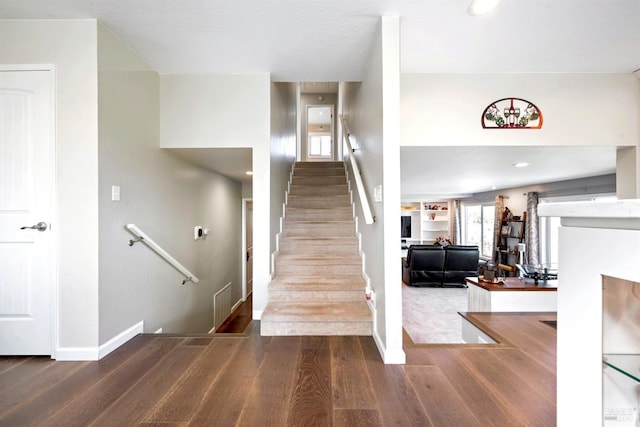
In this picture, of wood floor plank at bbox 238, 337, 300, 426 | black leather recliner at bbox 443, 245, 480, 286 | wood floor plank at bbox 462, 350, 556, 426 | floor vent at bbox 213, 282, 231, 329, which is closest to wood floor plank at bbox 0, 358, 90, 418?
wood floor plank at bbox 238, 337, 300, 426

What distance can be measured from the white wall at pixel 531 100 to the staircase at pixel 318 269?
4.90 ft

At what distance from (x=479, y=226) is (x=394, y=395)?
27.7 feet

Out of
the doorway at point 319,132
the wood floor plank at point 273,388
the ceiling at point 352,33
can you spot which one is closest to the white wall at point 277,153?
the ceiling at point 352,33

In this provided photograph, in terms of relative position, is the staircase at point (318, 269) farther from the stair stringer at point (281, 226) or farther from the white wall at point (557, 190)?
the white wall at point (557, 190)

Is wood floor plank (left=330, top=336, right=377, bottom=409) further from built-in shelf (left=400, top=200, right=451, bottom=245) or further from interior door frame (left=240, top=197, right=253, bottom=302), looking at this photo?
built-in shelf (left=400, top=200, right=451, bottom=245)

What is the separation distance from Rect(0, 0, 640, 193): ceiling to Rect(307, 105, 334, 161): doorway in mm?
5564

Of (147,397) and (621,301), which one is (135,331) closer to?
(147,397)

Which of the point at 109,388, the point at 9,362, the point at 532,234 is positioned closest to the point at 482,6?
the point at 109,388

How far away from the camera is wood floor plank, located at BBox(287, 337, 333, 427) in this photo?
4.71 feet

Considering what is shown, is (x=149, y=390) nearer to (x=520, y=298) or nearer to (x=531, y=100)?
(x=520, y=298)

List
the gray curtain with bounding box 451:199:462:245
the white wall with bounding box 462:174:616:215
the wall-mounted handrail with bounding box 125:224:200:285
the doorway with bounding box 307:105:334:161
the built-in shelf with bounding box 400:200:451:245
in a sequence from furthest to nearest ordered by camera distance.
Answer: the built-in shelf with bounding box 400:200:451:245, the gray curtain with bounding box 451:199:462:245, the doorway with bounding box 307:105:334:161, the white wall with bounding box 462:174:616:215, the wall-mounted handrail with bounding box 125:224:200:285

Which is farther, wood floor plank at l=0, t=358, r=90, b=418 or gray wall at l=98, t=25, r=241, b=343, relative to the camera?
gray wall at l=98, t=25, r=241, b=343

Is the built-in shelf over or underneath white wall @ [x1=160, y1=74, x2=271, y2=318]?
underneath

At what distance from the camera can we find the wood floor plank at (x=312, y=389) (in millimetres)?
1436
